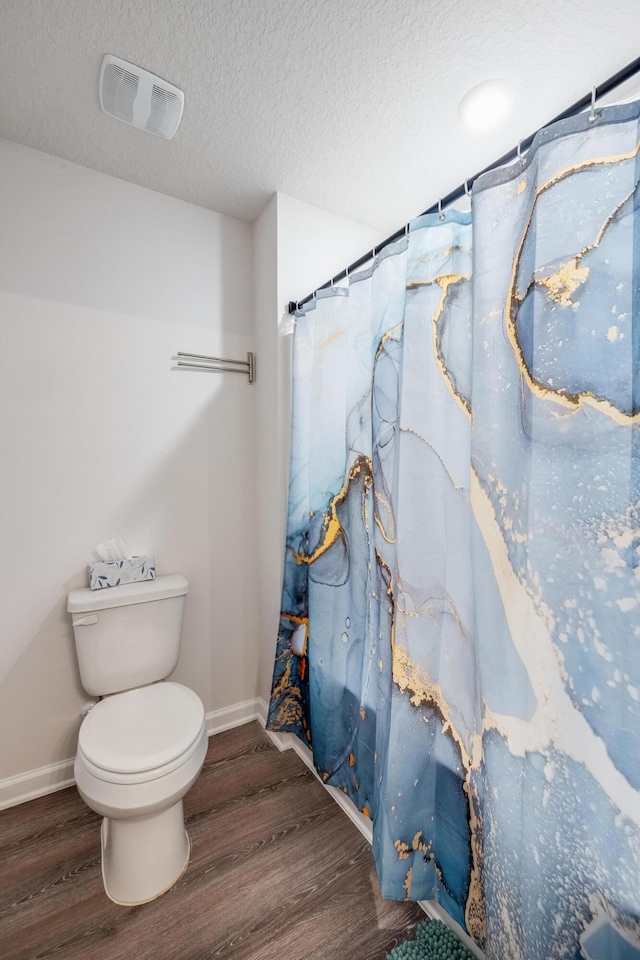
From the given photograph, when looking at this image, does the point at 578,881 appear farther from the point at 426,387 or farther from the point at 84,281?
the point at 84,281

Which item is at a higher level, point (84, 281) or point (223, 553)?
point (84, 281)

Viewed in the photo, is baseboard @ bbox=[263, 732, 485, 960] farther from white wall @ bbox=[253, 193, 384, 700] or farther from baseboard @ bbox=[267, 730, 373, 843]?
white wall @ bbox=[253, 193, 384, 700]

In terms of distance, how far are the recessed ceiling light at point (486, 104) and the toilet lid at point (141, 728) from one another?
218 centimetres

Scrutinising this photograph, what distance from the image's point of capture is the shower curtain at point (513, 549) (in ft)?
2.26

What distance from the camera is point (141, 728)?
1327 millimetres

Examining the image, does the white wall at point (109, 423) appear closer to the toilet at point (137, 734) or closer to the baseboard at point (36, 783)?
the baseboard at point (36, 783)

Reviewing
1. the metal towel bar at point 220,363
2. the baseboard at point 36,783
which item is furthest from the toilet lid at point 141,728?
the metal towel bar at point 220,363

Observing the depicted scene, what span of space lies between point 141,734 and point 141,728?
3cm

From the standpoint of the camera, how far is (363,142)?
4.86ft

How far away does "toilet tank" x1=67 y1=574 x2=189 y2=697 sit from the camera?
5.07 ft

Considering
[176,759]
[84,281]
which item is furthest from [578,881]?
[84,281]

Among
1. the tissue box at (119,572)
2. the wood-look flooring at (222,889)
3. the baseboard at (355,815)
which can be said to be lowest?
the wood-look flooring at (222,889)

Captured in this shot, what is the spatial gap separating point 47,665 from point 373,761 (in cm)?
129

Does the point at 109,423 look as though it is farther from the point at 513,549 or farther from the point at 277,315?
the point at 513,549
